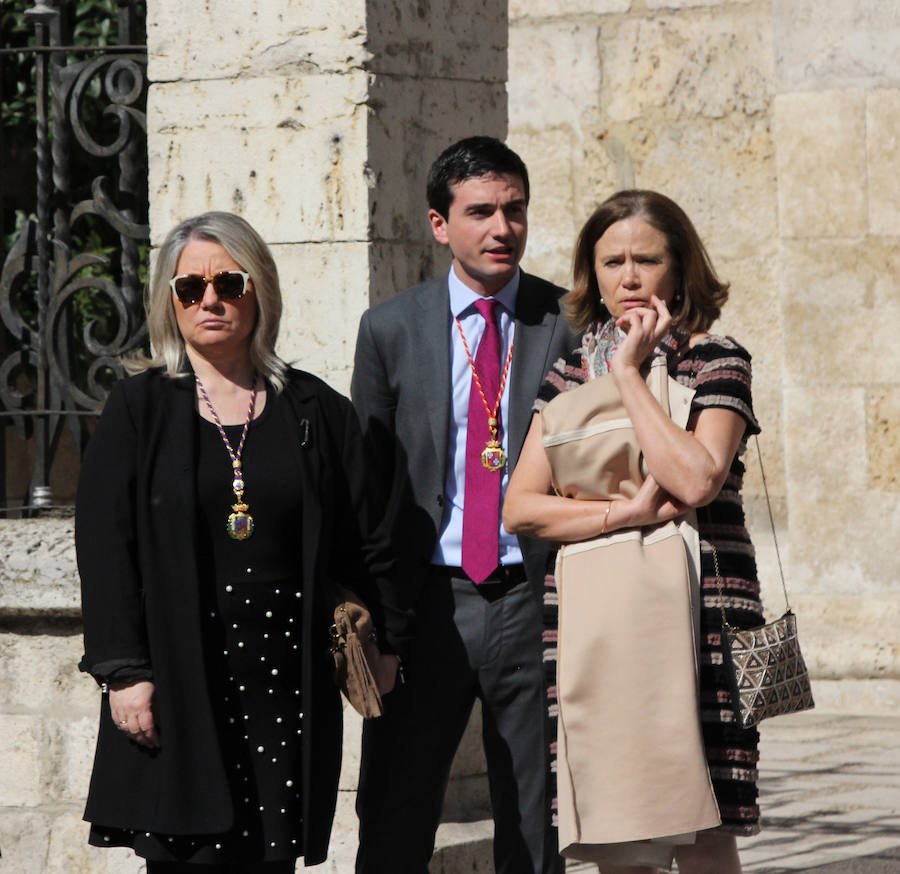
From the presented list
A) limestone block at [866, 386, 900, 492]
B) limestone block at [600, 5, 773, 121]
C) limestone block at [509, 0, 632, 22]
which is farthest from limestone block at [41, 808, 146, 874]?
limestone block at [509, 0, 632, 22]

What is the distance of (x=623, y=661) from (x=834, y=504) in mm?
4818

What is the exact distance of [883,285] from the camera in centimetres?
812

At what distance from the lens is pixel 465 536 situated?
13.2 ft

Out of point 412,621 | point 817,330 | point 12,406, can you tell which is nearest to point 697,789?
point 412,621

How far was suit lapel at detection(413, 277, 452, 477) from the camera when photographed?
13.4 ft

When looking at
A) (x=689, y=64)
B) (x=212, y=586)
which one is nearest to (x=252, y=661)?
(x=212, y=586)

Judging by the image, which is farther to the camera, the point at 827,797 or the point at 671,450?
the point at 827,797

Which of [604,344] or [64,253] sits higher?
[64,253]

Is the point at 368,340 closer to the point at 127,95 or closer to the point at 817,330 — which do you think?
the point at 127,95

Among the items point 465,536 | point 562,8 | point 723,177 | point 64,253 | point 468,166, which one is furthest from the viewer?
point 562,8

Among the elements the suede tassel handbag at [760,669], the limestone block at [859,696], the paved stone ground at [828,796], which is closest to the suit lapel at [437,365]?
the suede tassel handbag at [760,669]

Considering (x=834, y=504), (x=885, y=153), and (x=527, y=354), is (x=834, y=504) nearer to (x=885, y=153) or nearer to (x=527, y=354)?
(x=885, y=153)

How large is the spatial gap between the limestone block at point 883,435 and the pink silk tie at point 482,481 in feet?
14.2

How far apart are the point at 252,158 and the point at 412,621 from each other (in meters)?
1.55
